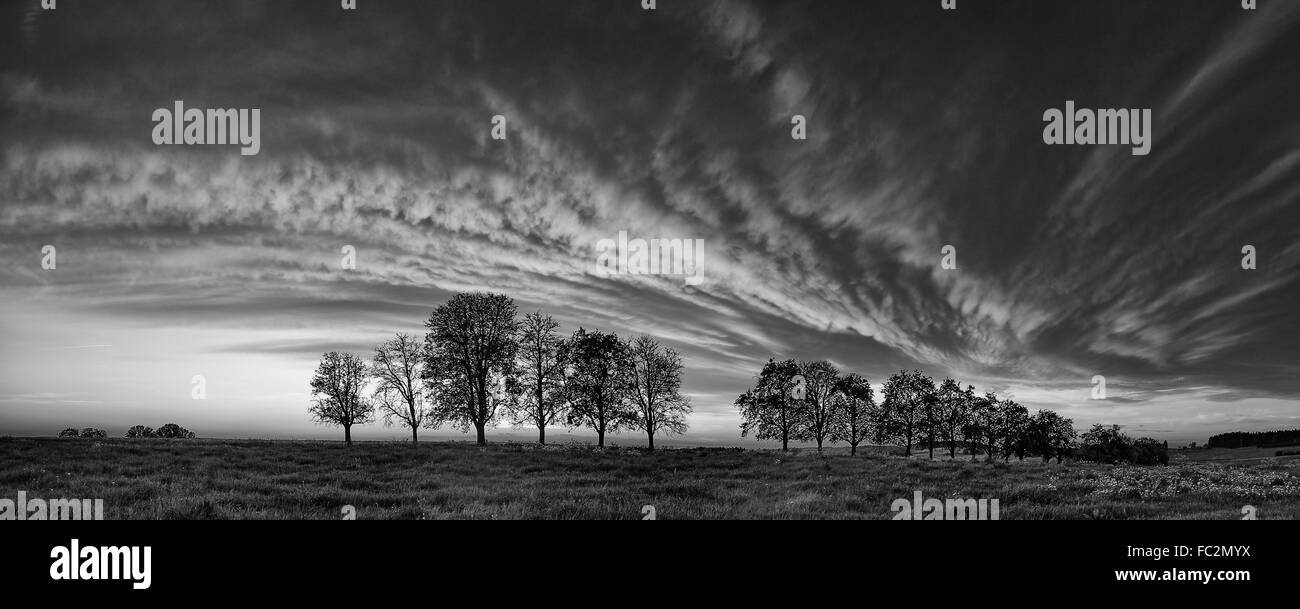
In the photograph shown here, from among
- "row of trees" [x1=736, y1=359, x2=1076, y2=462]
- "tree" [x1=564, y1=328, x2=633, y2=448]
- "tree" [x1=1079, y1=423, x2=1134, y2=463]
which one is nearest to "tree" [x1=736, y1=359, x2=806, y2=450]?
"row of trees" [x1=736, y1=359, x2=1076, y2=462]

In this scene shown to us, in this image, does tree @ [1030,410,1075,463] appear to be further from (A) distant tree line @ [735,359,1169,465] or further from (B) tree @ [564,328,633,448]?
(B) tree @ [564,328,633,448]

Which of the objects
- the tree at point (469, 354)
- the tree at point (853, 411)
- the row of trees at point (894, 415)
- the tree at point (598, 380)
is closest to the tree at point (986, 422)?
the row of trees at point (894, 415)

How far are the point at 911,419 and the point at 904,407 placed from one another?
1369 millimetres

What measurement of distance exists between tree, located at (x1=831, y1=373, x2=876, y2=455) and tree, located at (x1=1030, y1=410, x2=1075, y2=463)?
18.1 meters

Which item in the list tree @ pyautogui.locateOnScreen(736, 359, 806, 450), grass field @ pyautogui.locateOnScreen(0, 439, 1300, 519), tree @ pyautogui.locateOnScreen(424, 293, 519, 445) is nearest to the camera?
grass field @ pyautogui.locateOnScreen(0, 439, 1300, 519)

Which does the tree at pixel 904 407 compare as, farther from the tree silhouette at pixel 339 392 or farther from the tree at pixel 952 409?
the tree silhouette at pixel 339 392

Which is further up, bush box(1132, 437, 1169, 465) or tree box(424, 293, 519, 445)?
tree box(424, 293, 519, 445)

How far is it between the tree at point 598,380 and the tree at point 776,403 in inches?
652

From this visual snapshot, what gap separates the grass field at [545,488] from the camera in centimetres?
1277

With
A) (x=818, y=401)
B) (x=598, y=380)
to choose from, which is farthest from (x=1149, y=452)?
(x=598, y=380)

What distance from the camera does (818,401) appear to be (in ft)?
187

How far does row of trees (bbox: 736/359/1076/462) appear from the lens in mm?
56750
